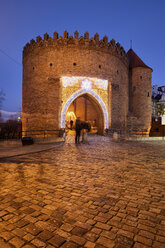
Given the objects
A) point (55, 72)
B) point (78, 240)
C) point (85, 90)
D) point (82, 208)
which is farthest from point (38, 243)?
point (55, 72)

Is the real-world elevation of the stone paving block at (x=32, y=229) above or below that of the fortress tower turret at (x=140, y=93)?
below

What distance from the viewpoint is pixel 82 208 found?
8.83ft

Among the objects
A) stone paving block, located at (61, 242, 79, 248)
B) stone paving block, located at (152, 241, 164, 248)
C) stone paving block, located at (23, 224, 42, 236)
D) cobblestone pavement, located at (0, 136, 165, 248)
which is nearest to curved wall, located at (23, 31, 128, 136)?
cobblestone pavement, located at (0, 136, 165, 248)

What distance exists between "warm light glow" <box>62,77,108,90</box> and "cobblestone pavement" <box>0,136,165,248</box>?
13242mm

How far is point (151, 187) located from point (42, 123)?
14307 mm

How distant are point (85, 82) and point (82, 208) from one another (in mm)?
15386

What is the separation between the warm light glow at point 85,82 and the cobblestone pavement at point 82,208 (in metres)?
13.2

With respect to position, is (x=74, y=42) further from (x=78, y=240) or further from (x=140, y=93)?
(x=78, y=240)

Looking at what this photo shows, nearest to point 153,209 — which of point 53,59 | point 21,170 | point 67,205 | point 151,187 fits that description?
point 151,187

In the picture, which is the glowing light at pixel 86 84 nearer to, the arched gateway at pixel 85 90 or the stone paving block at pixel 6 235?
the arched gateway at pixel 85 90

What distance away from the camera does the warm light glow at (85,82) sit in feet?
54.2

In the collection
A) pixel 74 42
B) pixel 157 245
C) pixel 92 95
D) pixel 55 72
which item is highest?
pixel 74 42

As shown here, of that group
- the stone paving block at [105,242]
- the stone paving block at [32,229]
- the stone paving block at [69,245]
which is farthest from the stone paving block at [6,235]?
the stone paving block at [105,242]

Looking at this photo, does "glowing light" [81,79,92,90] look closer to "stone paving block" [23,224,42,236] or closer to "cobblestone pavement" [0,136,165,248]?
"cobblestone pavement" [0,136,165,248]
